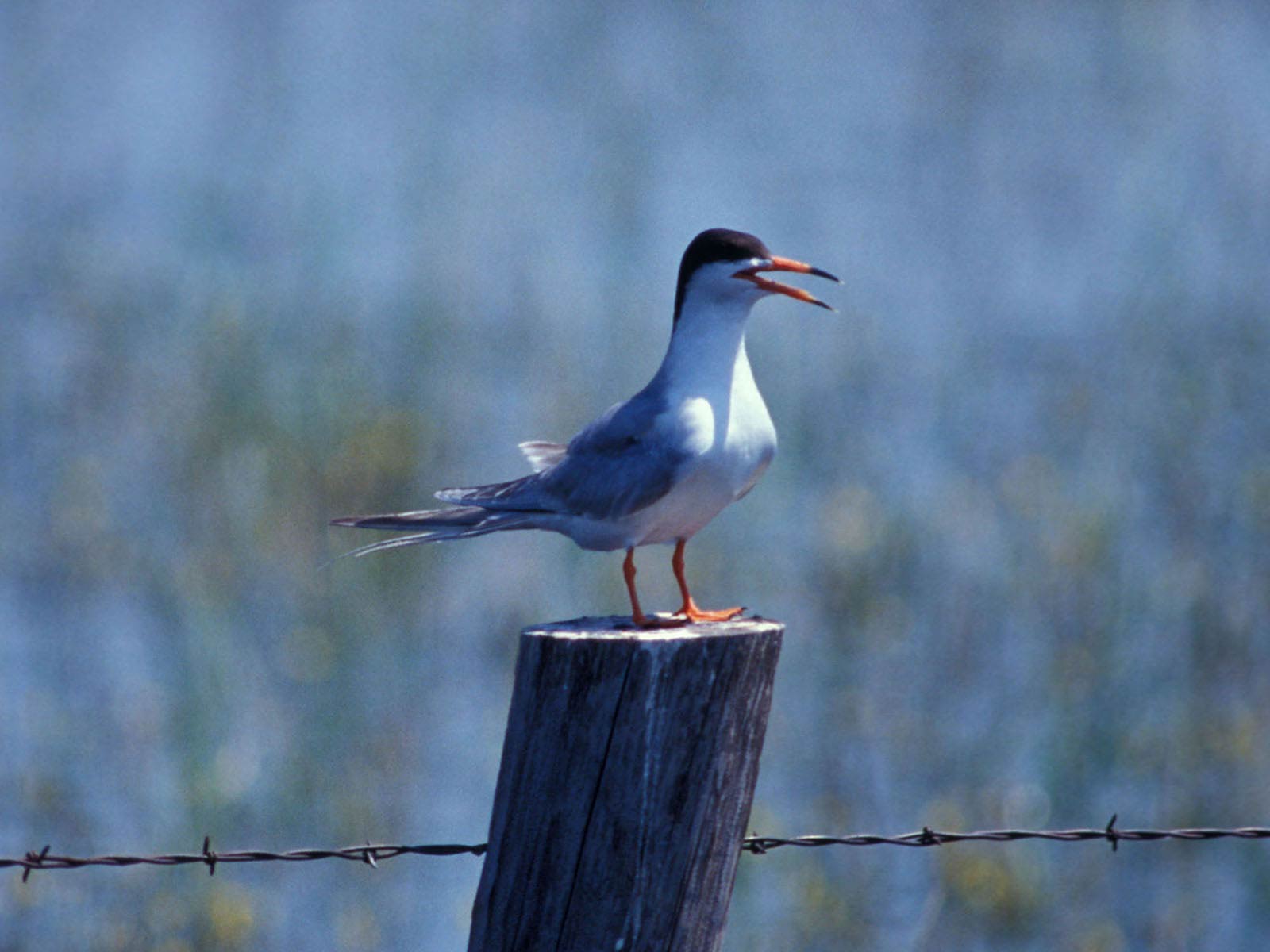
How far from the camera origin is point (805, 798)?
6.05 m

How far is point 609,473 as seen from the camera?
3.21 m

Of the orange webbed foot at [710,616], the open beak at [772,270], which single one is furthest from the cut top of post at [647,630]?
the open beak at [772,270]

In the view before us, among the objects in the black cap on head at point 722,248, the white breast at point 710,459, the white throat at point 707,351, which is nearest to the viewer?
the white breast at point 710,459

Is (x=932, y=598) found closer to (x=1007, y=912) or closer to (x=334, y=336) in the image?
(x=1007, y=912)

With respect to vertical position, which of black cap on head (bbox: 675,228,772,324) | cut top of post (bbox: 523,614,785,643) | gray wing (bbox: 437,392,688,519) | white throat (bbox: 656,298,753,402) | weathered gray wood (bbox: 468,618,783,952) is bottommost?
weathered gray wood (bbox: 468,618,783,952)

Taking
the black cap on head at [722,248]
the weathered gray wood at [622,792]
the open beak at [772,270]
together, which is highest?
the black cap on head at [722,248]

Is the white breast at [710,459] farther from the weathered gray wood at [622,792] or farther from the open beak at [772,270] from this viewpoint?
the weathered gray wood at [622,792]

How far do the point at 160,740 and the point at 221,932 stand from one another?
1139 mm

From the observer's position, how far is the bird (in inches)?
122

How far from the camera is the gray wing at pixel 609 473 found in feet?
10.2

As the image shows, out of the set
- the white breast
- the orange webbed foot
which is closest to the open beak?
the white breast

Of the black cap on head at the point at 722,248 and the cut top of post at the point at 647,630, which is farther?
the black cap on head at the point at 722,248

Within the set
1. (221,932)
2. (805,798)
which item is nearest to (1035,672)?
(805,798)

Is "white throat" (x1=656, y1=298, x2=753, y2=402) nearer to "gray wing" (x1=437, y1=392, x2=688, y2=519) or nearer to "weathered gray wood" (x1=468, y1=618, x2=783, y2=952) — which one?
"gray wing" (x1=437, y1=392, x2=688, y2=519)
